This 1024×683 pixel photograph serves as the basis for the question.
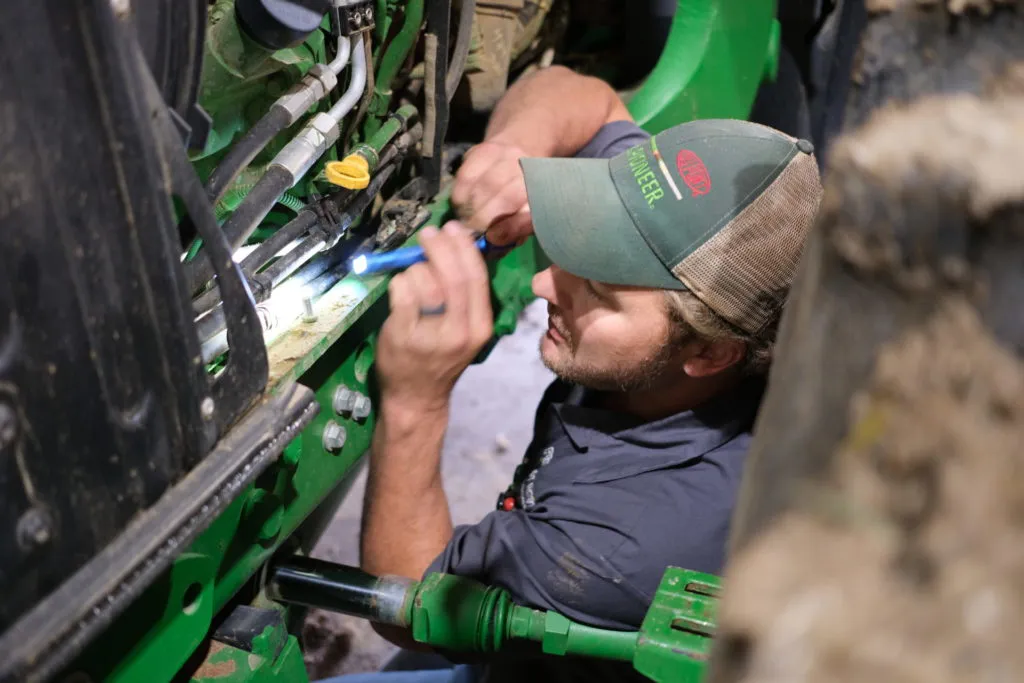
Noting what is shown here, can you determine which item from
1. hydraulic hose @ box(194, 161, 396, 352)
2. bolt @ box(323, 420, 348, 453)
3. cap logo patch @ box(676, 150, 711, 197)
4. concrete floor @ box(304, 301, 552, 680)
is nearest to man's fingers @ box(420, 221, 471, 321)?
hydraulic hose @ box(194, 161, 396, 352)

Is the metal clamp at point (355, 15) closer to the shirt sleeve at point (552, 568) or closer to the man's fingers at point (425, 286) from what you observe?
the man's fingers at point (425, 286)

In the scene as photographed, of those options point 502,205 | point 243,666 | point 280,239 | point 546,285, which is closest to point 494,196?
point 502,205

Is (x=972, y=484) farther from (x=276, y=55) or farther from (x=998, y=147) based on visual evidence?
(x=276, y=55)

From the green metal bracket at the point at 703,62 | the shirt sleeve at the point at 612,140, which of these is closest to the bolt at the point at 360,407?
the shirt sleeve at the point at 612,140

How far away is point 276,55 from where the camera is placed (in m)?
0.91

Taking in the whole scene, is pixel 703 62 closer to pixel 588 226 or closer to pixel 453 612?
pixel 588 226

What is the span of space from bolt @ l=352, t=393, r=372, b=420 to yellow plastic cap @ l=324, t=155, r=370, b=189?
0.93ft

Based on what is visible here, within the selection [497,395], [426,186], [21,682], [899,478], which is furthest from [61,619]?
[497,395]

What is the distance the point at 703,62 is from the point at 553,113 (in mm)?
528

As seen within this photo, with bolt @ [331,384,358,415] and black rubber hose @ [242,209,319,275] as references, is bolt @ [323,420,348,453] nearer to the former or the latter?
bolt @ [331,384,358,415]

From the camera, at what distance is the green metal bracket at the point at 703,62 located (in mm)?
1824

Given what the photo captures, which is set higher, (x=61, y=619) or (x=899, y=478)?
(x=899, y=478)

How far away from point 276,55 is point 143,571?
57 cm

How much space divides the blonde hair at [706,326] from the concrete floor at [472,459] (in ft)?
4.19
